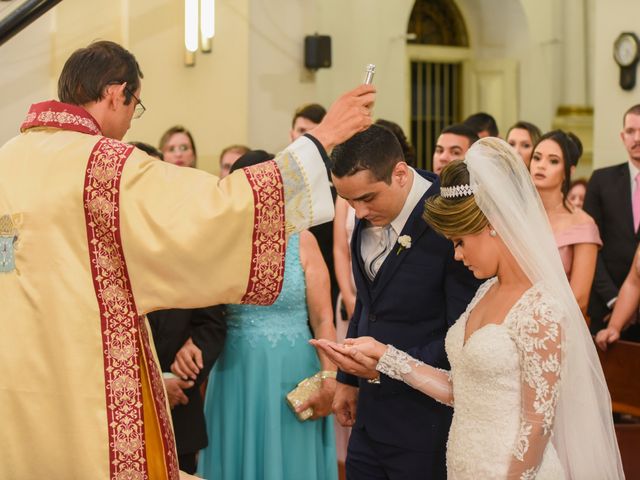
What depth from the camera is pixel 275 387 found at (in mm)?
3965

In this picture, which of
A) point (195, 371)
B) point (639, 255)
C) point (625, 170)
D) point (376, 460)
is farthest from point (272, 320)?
point (625, 170)

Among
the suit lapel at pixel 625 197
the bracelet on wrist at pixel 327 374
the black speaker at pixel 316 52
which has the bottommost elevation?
the bracelet on wrist at pixel 327 374

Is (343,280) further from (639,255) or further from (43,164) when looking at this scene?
(43,164)

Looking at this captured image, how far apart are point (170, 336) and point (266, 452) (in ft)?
1.88

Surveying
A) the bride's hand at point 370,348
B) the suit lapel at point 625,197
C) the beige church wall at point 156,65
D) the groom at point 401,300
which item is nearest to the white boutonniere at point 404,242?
the groom at point 401,300

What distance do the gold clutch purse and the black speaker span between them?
4537 millimetres

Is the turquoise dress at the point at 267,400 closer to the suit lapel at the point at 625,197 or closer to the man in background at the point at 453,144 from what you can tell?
the man in background at the point at 453,144

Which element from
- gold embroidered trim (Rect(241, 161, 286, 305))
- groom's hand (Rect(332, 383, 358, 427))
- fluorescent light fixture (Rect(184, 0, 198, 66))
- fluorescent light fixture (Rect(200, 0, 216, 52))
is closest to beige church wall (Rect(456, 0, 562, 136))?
fluorescent light fixture (Rect(200, 0, 216, 52))

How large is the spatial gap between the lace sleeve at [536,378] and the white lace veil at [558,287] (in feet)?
0.38

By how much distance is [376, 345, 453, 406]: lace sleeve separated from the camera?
3.06 metres

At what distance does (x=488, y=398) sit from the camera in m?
2.78

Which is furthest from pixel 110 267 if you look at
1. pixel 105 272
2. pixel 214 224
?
pixel 214 224

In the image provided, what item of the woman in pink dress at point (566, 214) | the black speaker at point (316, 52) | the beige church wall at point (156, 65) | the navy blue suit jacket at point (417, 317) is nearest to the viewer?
the navy blue suit jacket at point (417, 317)

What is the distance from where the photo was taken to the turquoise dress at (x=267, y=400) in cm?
395
